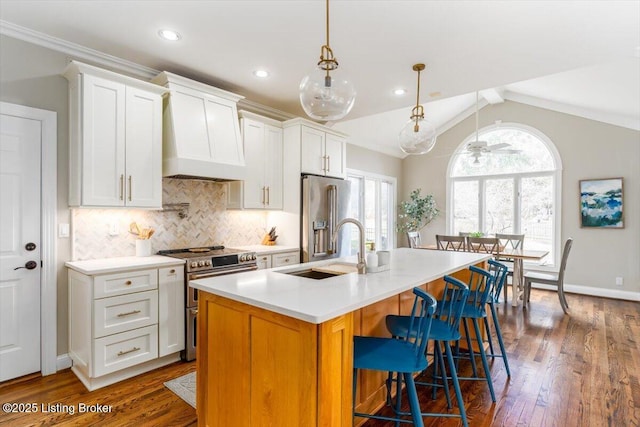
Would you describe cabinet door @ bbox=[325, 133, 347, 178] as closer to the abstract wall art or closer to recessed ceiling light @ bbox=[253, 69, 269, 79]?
recessed ceiling light @ bbox=[253, 69, 269, 79]

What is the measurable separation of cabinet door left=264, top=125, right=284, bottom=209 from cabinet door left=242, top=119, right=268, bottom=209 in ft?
0.21

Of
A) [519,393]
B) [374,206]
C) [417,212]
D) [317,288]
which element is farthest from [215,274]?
[417,212]

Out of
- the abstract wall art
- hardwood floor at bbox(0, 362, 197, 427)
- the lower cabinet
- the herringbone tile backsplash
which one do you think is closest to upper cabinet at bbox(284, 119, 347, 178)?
the herringbone tile backsplash

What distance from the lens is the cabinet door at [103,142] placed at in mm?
2672

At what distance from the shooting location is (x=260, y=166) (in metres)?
4.05

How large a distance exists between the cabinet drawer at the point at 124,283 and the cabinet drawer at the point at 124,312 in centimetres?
4

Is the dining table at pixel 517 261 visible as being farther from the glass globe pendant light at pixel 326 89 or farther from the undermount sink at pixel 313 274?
the glass globe pendant light at pixel 326 89

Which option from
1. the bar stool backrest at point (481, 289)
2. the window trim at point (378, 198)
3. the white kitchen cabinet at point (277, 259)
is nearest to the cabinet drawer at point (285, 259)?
the white kitchen cabinet at point (277, 259)

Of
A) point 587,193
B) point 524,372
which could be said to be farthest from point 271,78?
point 587,193

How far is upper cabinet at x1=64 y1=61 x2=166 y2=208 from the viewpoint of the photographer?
8.77 feet

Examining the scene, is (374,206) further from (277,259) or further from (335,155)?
(277,259)

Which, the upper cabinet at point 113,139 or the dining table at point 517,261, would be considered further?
the dining table at point 517,261

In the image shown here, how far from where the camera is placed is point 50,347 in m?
2.74

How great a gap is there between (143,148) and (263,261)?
165cm
